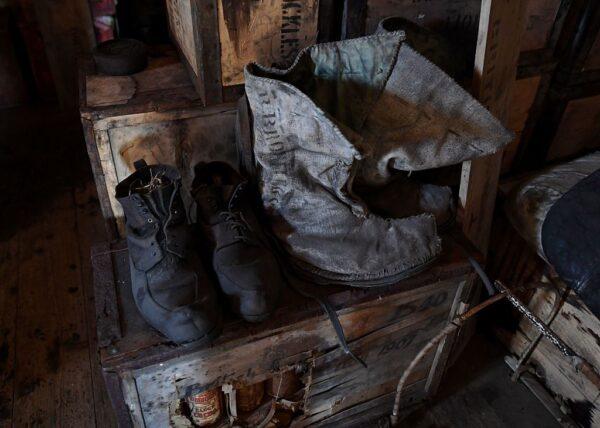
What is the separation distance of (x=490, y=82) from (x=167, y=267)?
836 mm

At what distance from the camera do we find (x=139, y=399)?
1024mm

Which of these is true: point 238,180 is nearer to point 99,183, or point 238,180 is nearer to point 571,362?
point 99,183

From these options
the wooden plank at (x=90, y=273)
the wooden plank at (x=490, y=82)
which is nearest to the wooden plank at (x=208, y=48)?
the wooden plank at (x=490, y=82)

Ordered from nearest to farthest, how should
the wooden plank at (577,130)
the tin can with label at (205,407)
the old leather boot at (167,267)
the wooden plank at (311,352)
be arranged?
1. the old leather boot at (167,267)
2. the wooden plank at (311,352)
3. the tin can with label at (205,407)
4. the wooden plank at (577,130)

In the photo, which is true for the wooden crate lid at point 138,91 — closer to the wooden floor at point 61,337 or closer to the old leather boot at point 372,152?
the old leather boot at point 372,152

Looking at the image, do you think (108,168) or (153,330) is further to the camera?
(108,168)

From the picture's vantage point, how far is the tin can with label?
1.13 m

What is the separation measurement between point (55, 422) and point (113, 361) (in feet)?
2.17

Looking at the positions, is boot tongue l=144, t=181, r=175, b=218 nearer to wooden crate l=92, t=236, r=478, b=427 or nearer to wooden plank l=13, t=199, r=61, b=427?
wooden crate l=92, t=236, r=478, b=427

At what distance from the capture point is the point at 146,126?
1254 mm

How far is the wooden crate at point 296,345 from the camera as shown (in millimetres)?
982

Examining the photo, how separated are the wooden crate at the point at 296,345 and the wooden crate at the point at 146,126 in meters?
0.22

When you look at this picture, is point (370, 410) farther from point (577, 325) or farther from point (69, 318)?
point (69, 318)

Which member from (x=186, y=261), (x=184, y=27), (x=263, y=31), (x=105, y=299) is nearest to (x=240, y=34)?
(x=263, y=31)
